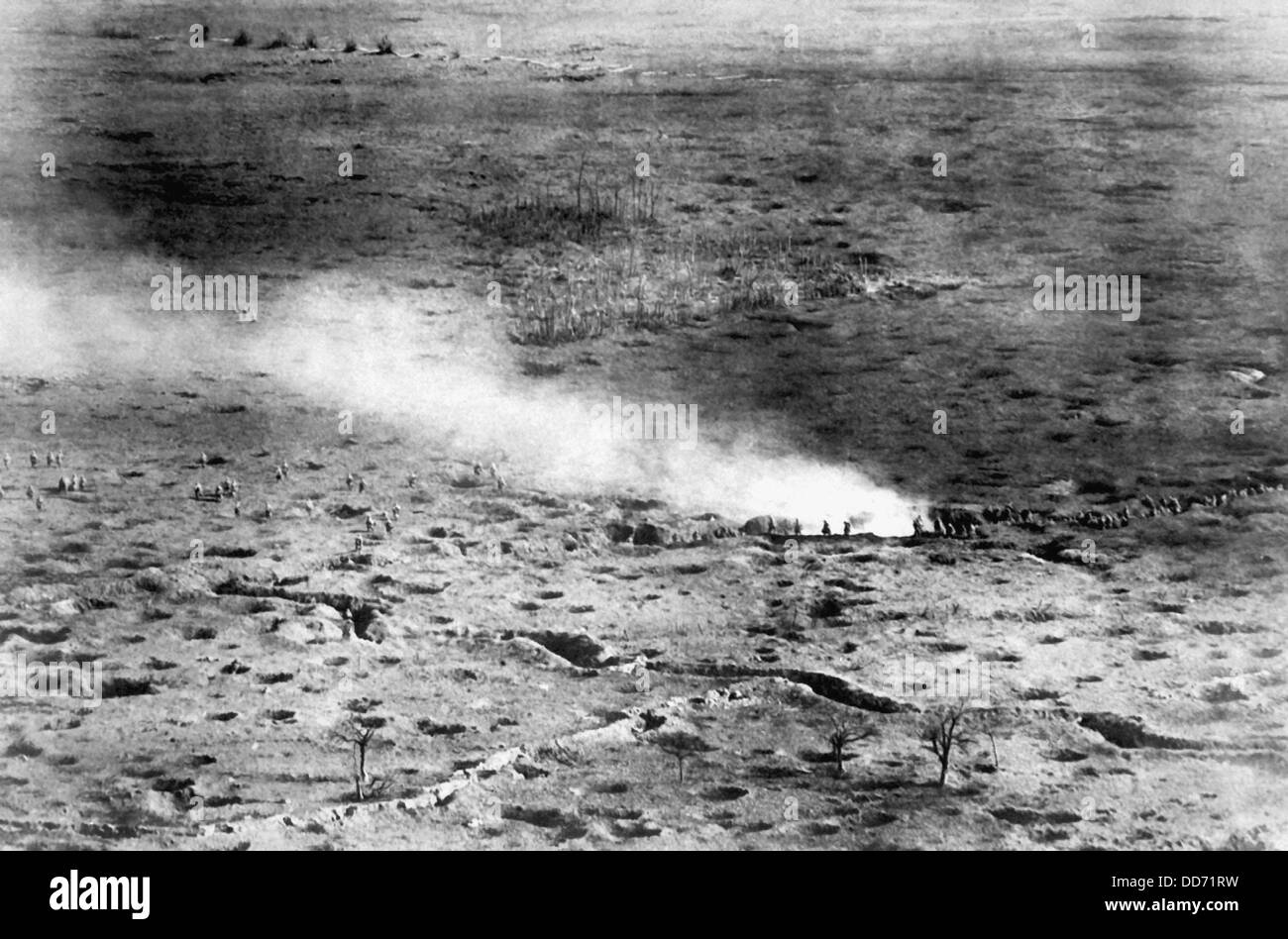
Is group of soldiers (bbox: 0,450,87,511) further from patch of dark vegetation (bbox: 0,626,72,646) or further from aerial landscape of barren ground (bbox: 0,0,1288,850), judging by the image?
patch of dark vegetation (bbox: 0,626,72,646)

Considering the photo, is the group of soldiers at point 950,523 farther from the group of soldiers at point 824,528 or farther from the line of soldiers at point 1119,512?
the group of soldiers at point 824,528

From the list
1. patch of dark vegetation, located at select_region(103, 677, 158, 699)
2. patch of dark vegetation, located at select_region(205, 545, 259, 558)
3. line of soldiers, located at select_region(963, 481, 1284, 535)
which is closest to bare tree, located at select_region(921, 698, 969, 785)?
line of soldiers, located at select_region(963, 481, 1284, 535)

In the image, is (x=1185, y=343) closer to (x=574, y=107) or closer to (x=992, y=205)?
(x=992, y=205)

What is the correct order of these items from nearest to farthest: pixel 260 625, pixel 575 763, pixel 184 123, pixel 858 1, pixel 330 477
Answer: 1. pixel 575 763
2. pixel 260 625
3. pixel 330 477
4. pixel 184 123
5. pixel 858 1

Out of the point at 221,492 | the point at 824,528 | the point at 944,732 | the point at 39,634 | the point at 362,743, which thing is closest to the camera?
the point at 362,743

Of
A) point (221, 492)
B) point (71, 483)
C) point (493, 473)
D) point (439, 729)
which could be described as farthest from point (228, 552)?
point (439, 729)

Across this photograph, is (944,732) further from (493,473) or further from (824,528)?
(493,473)

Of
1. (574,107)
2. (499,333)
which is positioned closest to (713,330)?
(499,333)
